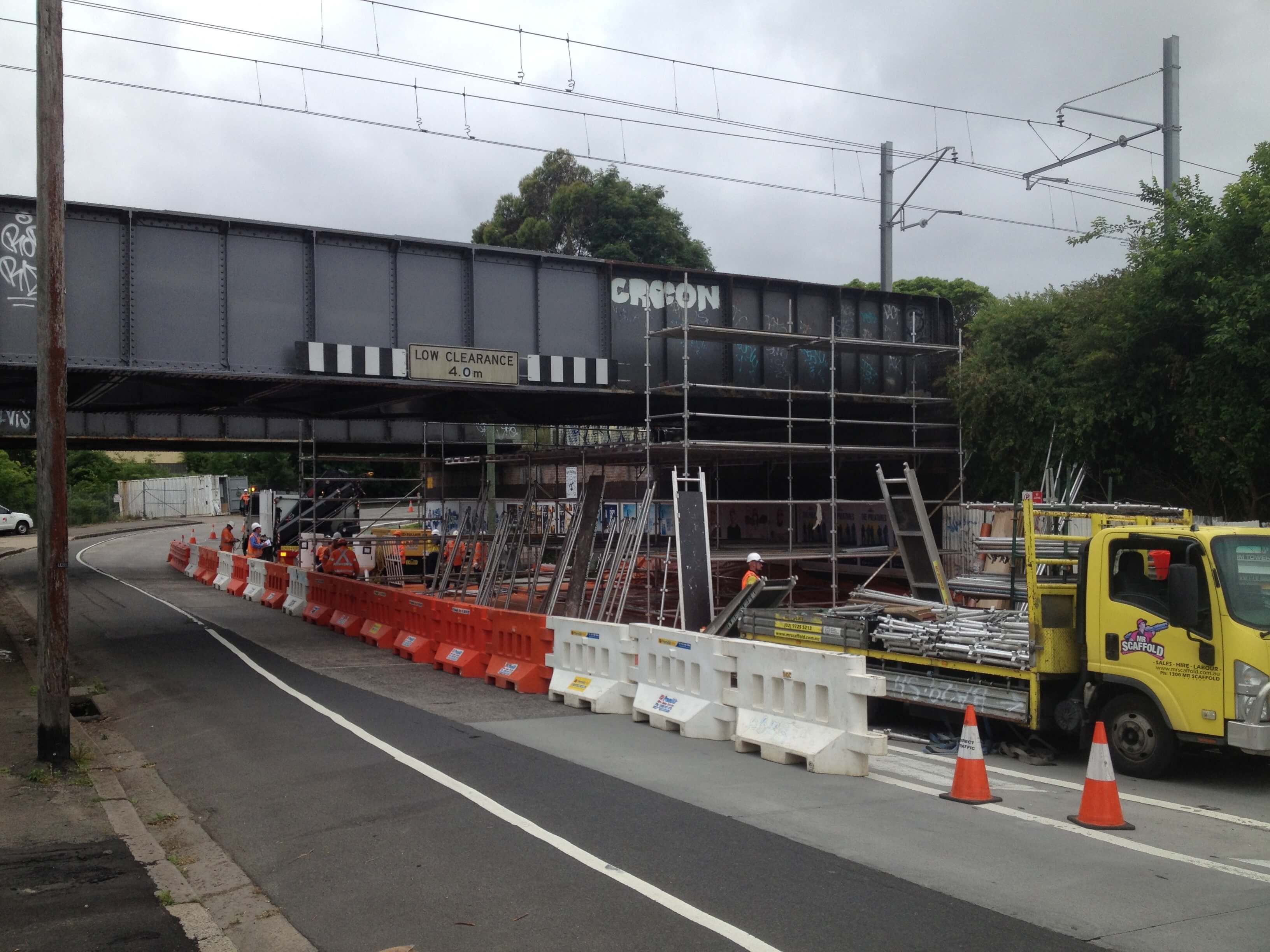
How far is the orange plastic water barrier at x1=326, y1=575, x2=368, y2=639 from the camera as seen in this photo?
20172 mm

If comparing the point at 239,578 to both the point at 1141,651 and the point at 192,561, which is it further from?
the point at 1141,651

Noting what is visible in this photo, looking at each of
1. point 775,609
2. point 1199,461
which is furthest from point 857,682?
point 1199,461

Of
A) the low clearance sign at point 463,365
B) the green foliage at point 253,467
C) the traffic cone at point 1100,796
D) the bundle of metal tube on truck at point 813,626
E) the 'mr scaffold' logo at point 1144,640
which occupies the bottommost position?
the traffic cone at point 1100,796

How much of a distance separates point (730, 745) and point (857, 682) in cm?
192

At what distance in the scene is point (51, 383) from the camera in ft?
33.2

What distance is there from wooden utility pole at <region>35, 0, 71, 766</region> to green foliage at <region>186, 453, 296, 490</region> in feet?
163

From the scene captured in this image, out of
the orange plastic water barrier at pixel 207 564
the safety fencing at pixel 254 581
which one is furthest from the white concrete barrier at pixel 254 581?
the orange plastic water barrier at pixel 207 564

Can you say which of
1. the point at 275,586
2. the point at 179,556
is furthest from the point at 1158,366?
the point at 179,556

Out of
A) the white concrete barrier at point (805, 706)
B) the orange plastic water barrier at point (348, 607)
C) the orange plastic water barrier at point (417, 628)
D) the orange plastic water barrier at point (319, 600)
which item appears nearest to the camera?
the white concrete barrier at point (805, 706)

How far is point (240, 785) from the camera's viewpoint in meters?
9.49

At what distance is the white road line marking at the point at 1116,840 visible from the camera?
691 cm

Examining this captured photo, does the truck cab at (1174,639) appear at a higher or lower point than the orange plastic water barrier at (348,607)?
higher

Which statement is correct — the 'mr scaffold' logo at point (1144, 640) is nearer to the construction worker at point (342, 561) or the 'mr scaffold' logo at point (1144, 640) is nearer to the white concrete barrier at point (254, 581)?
the white concrete barrier at point (254, 581)

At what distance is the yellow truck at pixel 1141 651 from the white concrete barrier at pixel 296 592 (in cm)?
1535
